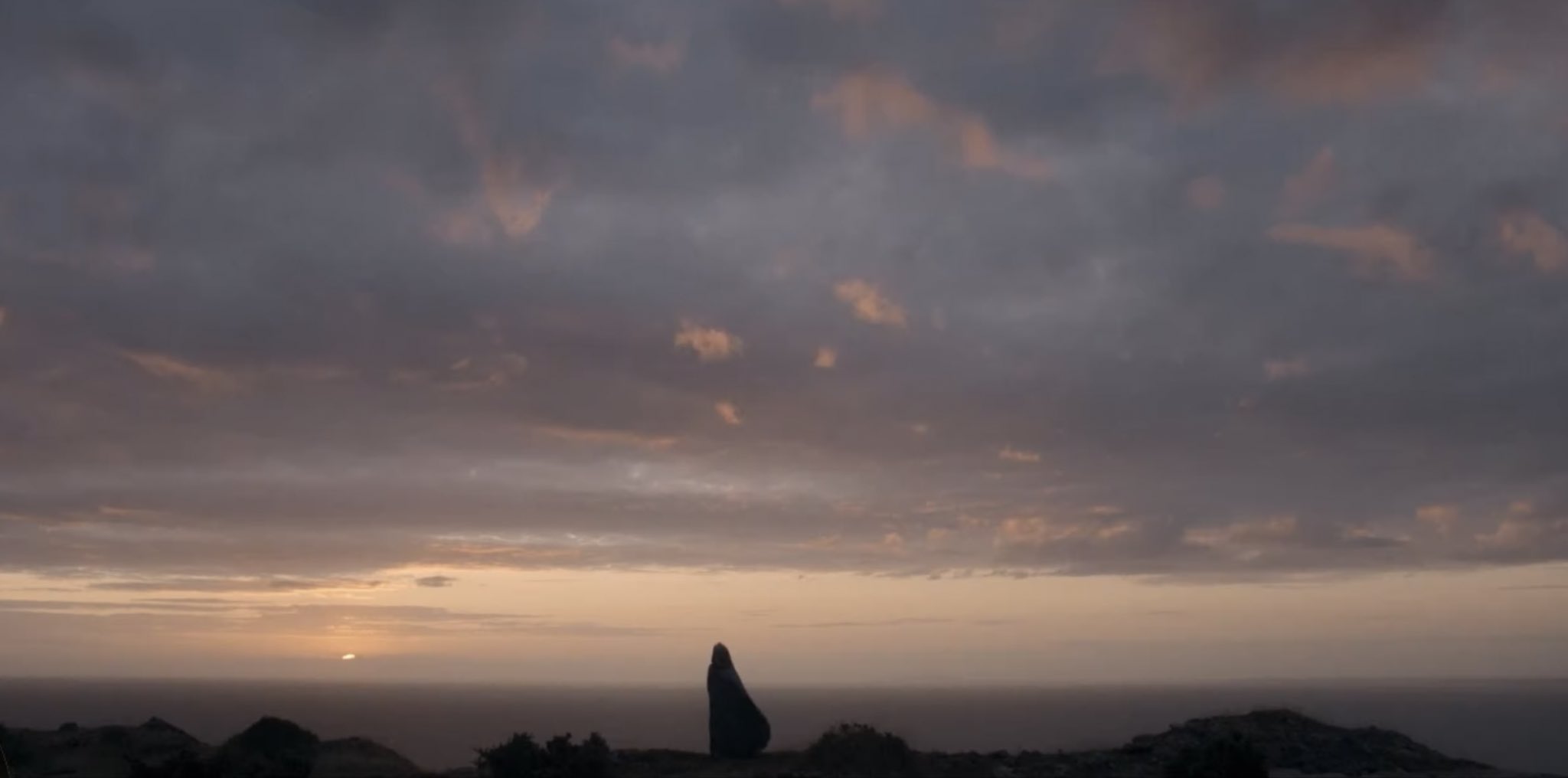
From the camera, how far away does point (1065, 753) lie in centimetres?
3903

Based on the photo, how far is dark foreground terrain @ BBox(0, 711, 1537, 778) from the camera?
111 feet

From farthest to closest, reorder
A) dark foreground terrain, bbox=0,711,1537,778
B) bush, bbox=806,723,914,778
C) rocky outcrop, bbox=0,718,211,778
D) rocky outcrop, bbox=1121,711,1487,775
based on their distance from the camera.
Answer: rocky outcrop, bbox=0,718,211,778
rocky outcrop, bbox=1121,711,1487,775
bush, bbox=806,723,914,778
dark foreground terrain, bbox=0,711,1537,778

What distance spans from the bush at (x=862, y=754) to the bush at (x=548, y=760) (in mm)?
6151

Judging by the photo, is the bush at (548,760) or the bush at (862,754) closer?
the bush at (548,760)

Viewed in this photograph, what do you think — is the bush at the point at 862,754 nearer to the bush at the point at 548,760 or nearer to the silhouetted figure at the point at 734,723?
the silhouetted figure at the point at 734,723

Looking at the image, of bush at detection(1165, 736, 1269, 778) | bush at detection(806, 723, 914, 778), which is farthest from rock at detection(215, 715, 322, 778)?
bush at detection(1165, 736, 1269, 778)

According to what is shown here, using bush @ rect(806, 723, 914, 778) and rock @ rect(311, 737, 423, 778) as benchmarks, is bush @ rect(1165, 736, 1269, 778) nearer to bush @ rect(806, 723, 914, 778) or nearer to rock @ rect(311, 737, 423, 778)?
bush @ rect(806, 723, 914, 778)

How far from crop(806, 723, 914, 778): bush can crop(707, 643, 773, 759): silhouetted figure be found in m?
2.37

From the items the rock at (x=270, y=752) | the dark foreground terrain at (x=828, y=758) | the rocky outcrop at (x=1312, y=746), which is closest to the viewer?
the dark foreground terrain at (x=828, y=758)

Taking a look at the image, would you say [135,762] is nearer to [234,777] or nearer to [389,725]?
[234,777]

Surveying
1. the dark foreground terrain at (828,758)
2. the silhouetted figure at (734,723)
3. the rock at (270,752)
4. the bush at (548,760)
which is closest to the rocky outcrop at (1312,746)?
the dark foreground terrain at (828,758)

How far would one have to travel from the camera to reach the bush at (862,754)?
3544cm

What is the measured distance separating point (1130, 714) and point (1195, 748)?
159820 millimetres

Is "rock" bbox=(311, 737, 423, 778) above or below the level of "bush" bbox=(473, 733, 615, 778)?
below
